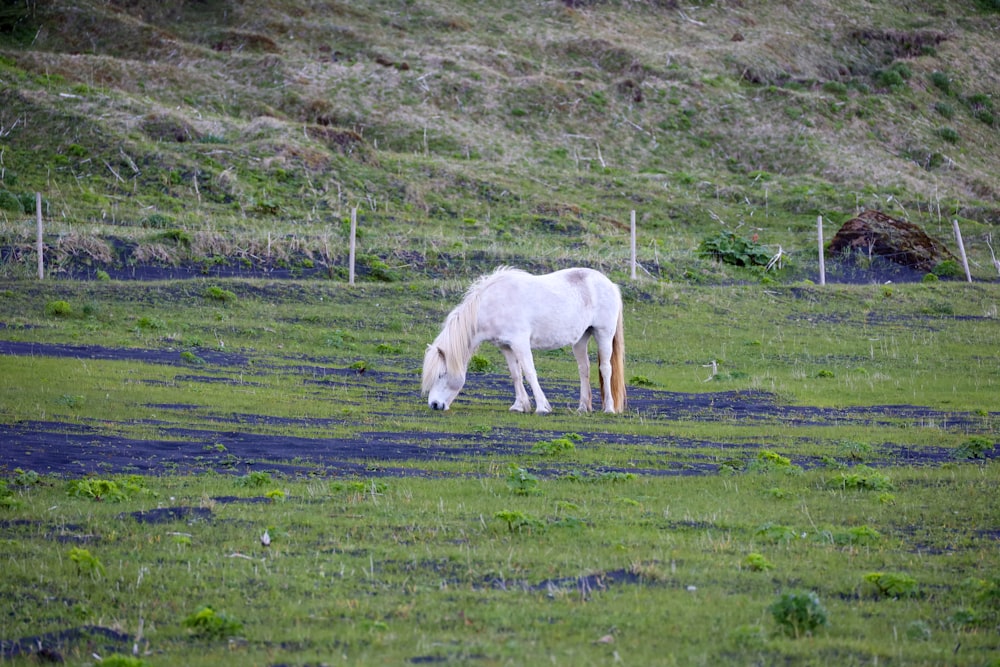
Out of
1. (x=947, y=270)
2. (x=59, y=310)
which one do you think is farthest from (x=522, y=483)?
(x=947, y=270)

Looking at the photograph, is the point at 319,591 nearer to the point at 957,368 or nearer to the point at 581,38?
the point at 957,368

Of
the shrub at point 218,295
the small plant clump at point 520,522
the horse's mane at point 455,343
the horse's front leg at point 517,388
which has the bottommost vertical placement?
the small plant clump at point 520,522

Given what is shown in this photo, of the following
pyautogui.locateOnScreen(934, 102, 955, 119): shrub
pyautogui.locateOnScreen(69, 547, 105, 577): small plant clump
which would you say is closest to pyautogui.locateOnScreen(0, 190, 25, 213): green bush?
pyautogui.locateOnScreen(69, 547, 105, 577): small plant clump

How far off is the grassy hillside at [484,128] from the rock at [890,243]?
6.65 feet

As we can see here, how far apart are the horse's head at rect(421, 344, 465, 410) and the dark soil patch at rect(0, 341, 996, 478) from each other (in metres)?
0.58

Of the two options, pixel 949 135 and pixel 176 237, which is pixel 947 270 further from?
pixel 949 135

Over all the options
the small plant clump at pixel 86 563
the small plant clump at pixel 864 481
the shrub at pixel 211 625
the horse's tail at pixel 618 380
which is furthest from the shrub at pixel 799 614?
the horse's tail at pixel 618 380

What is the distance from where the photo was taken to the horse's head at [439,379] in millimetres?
18594

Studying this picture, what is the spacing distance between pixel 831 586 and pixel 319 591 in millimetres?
4218

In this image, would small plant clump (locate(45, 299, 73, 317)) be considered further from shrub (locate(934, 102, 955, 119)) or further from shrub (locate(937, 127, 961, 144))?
shrub (locate(934, 102, 955, 119))

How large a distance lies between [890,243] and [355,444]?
31422 millimetres

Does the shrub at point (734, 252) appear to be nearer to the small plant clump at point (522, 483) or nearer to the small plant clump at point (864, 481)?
the small plant clump at point (864, 481)

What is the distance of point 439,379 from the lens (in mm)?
18719

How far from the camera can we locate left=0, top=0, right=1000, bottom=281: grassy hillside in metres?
38.3
